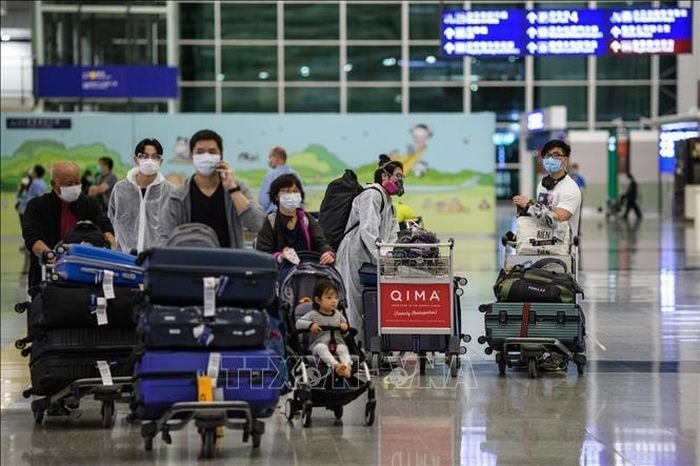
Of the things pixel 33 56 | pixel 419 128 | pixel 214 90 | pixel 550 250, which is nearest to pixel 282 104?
pixel 214 90

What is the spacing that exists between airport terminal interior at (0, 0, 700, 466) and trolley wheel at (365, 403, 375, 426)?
0.04 m

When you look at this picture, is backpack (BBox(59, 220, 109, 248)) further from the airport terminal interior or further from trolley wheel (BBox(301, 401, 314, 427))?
trolley wheel (BBox(301, 401, 314, 427))

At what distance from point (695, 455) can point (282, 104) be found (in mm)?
40660

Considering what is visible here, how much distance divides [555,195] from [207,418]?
4690 millimetres

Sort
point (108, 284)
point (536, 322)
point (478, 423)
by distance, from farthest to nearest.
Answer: point (536, 322) → point (478, 423) → point (108, 284)

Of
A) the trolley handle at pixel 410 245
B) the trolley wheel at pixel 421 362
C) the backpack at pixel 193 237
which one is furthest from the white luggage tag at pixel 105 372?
the trolley wheel at pixel 421 362

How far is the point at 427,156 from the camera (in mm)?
30984

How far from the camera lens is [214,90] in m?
47.4

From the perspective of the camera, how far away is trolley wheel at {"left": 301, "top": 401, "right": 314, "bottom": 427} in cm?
841

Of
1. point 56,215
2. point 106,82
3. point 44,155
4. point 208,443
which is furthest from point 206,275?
point 106,82

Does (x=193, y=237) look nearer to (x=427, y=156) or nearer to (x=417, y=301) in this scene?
(x=417, y=301)

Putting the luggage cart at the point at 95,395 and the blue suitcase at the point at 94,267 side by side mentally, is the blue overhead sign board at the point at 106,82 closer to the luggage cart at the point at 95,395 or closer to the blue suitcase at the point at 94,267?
the luggage cart at the point at 95,395

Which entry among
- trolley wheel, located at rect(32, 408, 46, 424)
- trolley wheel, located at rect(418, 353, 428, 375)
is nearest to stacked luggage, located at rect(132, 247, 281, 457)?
trolley wheel, located at rect(32, 408, 46, 424)

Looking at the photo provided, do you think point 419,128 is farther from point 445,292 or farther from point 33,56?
point 445,292
